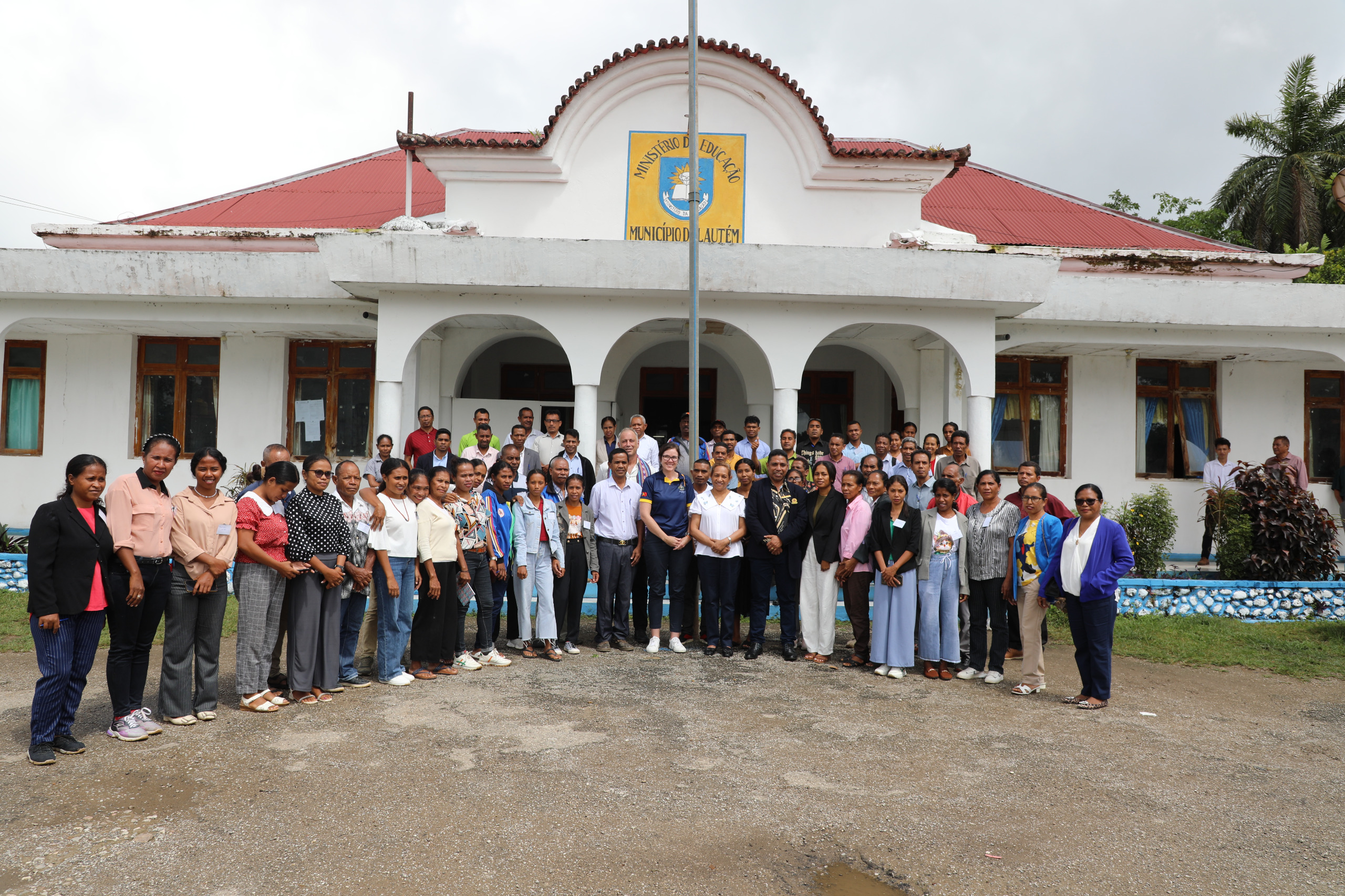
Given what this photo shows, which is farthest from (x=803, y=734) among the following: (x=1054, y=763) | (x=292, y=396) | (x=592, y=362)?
(x=292, y=396)

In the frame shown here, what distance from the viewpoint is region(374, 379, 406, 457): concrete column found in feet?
28.5

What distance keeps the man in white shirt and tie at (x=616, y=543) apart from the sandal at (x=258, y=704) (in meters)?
2.39

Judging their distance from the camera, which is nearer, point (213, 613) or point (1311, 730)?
point (213, 613)

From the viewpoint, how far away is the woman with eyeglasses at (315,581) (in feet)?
16.6

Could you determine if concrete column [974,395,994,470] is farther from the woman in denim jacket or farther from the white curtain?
the woman in denim jacket

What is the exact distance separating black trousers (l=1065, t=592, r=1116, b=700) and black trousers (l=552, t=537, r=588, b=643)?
3275mm

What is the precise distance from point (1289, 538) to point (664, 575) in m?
6.54

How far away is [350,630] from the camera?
5.54 metres

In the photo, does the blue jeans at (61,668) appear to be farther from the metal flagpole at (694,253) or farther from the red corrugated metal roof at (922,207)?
the red corrugated metal roof at (922,207)

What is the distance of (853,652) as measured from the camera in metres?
6.59

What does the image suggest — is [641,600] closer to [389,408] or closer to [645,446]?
[645,446]

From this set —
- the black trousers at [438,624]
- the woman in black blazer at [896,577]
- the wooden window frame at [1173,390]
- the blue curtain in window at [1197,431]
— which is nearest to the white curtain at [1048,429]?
the wooden window frame at [1173,390]

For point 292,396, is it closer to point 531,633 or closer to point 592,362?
point 592,362

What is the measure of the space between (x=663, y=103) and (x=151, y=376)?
7013 millimetres
